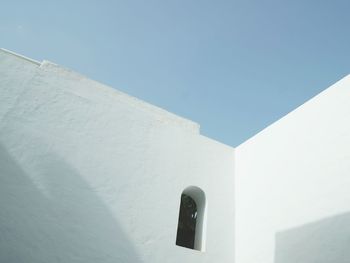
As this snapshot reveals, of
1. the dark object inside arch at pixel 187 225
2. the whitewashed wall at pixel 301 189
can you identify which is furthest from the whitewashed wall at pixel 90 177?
the dark object inside arch at pixel 187 225

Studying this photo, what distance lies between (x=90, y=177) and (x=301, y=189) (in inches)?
153

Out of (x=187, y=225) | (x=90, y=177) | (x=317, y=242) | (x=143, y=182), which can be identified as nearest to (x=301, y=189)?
(x=317, y=242)

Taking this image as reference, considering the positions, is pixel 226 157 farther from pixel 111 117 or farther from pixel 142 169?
pixel 111 117

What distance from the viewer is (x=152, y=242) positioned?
5.42 metres

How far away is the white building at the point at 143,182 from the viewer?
467cm

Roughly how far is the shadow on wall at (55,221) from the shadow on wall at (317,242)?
2.62 metres

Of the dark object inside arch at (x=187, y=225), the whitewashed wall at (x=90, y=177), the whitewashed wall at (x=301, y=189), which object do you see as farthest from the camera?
the dark object inside arch at (x=187, y=225)

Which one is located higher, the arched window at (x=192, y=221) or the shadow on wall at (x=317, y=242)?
the arched window at (x=192, y=221)

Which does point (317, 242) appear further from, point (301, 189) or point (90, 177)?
point (90, 177)

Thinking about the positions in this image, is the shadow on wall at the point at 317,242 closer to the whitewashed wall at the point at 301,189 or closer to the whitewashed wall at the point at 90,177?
the whitewashed wall at the point at 301,189

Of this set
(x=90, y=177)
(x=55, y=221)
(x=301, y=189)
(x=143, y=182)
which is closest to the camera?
(x=55, y=221)

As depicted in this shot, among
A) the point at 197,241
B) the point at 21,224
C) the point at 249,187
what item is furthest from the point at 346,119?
the point at 21,224

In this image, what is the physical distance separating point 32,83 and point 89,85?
4.03 ft

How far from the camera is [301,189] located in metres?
5.25
